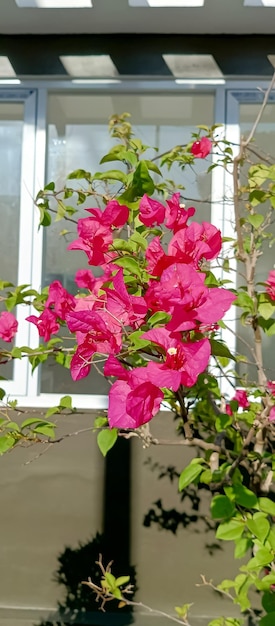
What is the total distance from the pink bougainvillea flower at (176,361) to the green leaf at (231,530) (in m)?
0.69

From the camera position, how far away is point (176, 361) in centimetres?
71

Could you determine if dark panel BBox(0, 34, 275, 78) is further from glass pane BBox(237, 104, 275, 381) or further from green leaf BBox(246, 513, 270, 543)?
green leaf BBox(246, 513, 270, 543)

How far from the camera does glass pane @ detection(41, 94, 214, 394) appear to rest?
2.74m

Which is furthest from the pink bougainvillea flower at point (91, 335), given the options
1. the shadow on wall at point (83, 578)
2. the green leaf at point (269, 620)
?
the shadow on wall at point (83, 578)

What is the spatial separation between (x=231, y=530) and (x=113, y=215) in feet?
2.46

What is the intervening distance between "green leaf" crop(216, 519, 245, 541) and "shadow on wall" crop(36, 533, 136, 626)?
1461 millimetres

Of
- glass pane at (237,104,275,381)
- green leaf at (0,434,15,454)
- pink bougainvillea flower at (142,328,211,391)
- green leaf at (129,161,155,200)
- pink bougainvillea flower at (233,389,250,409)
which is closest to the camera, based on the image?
pink bougainvillea flower at (142,328,211,391)

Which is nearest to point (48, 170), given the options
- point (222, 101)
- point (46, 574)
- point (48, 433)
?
point (222, 101)

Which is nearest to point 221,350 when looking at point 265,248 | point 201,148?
point 201,148

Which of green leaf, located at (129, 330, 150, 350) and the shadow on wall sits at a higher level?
green leaf, located at (129, 330, 150, 350)

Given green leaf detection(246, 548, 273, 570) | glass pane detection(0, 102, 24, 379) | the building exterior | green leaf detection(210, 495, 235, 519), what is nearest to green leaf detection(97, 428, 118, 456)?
green leaf detection(210, 495, 235, 519)

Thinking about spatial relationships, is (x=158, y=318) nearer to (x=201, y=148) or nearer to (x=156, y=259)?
(x=156, y=259)

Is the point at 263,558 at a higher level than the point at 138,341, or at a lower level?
lower

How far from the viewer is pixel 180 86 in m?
2.74
